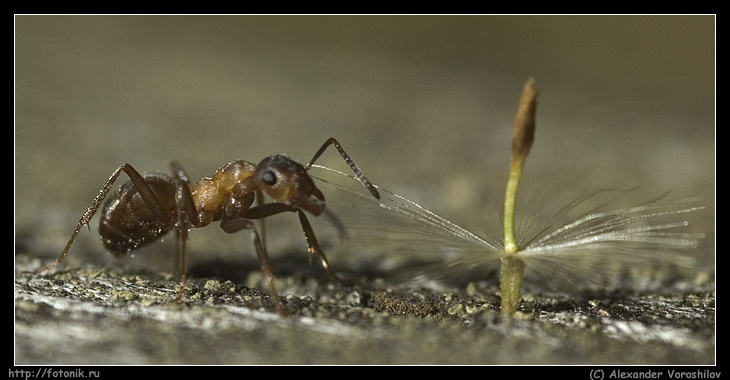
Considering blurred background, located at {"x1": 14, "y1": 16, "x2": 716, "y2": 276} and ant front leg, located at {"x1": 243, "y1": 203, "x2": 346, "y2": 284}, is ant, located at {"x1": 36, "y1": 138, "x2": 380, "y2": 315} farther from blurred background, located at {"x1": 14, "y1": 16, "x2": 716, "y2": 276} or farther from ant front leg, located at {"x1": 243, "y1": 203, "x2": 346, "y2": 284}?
blurred background, located at {"x1": 14, "y1": 16, "x2": 716, "y2": 276}

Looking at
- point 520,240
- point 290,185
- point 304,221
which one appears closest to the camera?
point 520,240

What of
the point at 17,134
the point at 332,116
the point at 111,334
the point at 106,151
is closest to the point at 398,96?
the point at 332,116

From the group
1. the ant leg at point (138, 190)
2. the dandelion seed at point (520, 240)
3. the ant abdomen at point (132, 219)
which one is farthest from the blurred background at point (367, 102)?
the dandelion seed at point (520, 240)

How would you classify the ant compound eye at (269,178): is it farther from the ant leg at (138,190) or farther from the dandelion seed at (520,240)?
the ant leg at (138,190)

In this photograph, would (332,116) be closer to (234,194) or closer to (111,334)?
(234,194)

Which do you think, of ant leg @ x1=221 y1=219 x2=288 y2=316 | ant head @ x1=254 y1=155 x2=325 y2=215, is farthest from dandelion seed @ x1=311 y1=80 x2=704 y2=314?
ant leg @ x1=221 y1=219 x2=288 y2=316

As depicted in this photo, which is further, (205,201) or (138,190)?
(205,201)

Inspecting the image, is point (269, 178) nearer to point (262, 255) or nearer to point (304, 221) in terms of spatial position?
point (304, 221)

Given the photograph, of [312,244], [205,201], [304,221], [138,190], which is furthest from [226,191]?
[312,244]
